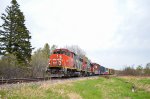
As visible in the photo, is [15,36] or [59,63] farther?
[15,36]

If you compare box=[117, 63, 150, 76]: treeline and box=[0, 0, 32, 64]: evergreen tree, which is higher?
box=[0, 0, 32, 64]: evergreen tree

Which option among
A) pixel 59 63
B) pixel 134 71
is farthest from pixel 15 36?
pixel 134 71

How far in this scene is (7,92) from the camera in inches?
546

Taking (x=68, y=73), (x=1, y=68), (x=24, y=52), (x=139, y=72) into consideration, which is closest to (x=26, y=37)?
(x=24, y=52)

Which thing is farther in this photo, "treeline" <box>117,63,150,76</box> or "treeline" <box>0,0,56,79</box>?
"treeline" <box>117,63,150,76</box>

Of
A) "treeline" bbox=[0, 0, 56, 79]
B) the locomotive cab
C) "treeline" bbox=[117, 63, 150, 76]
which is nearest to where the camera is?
the locomotive cab

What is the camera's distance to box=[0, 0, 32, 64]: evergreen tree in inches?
1688

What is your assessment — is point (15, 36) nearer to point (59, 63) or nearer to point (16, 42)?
point (16, 42)

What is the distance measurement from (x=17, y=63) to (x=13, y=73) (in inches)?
115

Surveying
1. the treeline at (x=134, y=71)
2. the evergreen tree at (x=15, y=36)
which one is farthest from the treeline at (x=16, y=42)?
the treeline at (x=134, y=71)

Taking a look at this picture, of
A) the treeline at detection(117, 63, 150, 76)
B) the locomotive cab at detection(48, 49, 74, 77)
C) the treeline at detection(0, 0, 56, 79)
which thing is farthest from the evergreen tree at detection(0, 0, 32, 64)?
the treeline at detection(117, 63, 150, 76)

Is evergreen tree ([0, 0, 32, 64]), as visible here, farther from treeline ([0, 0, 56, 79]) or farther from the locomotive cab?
the locomotive cab

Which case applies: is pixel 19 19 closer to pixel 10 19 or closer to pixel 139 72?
pixel 10 19

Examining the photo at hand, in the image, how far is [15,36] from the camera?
43.6 m
